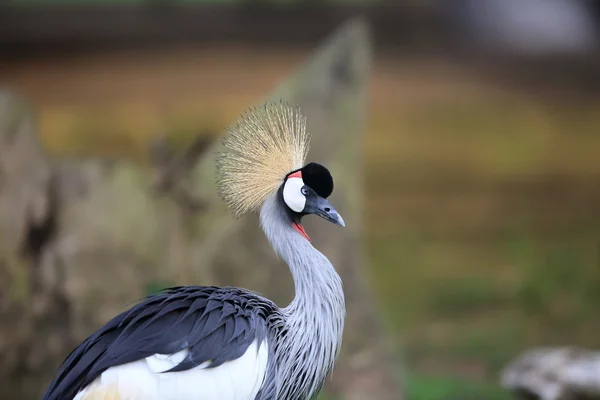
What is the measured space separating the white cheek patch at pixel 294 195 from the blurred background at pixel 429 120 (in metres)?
1.25

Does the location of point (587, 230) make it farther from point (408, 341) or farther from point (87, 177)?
point (87, 177)

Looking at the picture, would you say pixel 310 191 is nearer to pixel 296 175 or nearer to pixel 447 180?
pixel 296 175

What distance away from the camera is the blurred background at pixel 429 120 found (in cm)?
301

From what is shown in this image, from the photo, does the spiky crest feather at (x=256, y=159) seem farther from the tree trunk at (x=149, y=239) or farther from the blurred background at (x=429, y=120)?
the blurred background at (x=429, y=120)

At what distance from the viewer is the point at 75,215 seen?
278 cm

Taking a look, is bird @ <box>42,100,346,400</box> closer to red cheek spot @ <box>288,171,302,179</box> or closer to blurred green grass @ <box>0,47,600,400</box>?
red cheek spot @ <box>288,171,302,179</box>

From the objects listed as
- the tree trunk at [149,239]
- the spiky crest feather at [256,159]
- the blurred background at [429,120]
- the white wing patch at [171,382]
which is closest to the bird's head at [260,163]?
the spiky crest feather at [256,159]

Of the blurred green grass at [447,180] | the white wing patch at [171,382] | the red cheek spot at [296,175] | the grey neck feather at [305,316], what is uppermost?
the blurred green grass at [447,180]

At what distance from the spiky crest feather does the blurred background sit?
1167 mm

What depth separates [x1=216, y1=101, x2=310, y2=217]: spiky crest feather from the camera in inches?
72.0

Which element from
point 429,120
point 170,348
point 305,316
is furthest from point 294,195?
point 429,120

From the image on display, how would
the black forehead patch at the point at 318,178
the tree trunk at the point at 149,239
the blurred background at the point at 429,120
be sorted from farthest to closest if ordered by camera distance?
the blurred background at the point at 429,120, the tree trunk at the point at 149,239, the black forehead patch at the point at 318,178

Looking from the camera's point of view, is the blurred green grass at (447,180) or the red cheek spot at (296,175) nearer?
the red cheek spot at (296,175)

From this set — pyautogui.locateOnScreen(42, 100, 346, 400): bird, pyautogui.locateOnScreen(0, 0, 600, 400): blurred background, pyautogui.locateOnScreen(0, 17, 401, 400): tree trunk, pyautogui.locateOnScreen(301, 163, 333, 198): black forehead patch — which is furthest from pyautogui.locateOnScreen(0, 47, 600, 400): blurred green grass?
pyautogui.locateOnScreen(301, 163, 333, 198): black forehead patch
